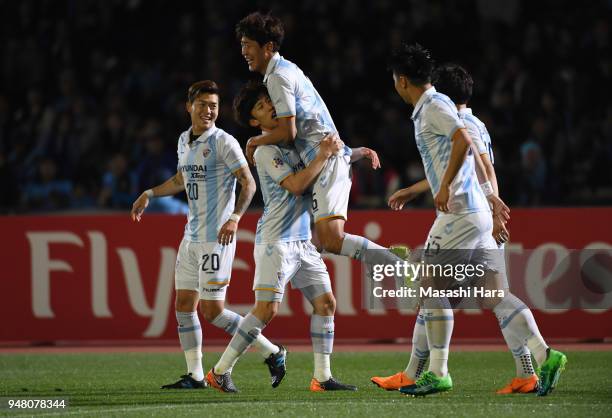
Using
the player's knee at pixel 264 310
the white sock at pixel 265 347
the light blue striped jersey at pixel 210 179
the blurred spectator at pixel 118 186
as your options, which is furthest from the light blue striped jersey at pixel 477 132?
the blurred spectator at pixel 118 186

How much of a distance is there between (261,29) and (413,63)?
111 centimetres

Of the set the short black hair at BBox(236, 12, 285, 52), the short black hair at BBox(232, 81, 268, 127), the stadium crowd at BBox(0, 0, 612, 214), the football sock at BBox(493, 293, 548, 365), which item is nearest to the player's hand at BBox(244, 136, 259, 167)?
the short black hair at BBox(232, 81, 268, 127)

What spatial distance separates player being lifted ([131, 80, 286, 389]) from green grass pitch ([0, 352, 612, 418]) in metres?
0.42

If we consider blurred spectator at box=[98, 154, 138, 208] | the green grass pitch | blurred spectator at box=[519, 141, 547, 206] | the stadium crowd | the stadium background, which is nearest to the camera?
the green grass pitch

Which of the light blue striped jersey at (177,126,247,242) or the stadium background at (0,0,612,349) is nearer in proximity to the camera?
the light blue striped jersey at (177,126,247,242)

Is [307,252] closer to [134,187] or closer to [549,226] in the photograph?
[549,226]

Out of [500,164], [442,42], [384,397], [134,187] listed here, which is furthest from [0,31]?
[384,397]

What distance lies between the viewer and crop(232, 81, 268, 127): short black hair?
7820mm

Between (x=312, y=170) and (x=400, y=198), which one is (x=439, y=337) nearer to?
(x=400, y=198)

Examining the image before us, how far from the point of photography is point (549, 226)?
11508mm

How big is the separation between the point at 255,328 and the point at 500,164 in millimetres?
6756

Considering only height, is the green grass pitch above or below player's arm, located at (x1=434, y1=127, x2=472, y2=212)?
below

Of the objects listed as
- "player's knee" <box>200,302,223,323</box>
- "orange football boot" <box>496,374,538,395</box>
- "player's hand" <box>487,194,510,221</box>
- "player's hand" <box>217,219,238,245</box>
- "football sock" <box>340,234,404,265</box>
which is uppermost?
"player's hand" <box>487,194,510,221</box>

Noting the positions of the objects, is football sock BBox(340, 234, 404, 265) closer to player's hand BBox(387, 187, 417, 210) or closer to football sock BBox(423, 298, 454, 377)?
player's hand BBox(387, 187, 417, 210)
